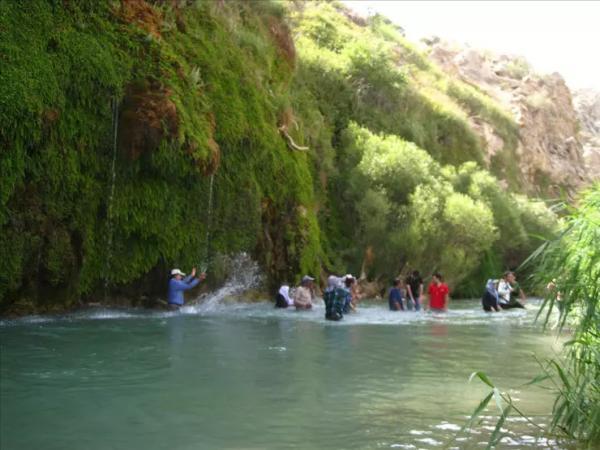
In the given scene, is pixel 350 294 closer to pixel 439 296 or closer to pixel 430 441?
pixel 439 296

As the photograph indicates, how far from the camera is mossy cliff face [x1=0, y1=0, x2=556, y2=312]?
18594mm

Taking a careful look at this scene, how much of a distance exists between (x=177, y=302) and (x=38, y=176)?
16.7ft

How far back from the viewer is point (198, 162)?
21875mm

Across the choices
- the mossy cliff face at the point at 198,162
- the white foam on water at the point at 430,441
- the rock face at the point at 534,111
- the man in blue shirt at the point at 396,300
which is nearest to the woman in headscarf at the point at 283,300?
the mossy cliff face at the point at 198,162

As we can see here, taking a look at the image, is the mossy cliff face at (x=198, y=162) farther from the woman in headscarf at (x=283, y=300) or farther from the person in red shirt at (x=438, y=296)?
the person in red shirt at (x=438, y=296)

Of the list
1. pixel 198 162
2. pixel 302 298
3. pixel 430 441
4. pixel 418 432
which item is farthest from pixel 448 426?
pixel 302 298

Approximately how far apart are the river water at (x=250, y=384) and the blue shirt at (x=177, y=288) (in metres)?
2.09

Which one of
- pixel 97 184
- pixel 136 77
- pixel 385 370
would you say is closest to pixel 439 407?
pixel 385 370

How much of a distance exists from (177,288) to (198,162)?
3.48m

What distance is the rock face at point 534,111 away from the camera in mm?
65625

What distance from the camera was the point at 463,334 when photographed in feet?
61.2

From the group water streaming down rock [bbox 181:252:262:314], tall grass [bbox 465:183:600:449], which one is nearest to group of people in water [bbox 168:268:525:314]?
water streaming down rock [bbox 181:252:262:314]

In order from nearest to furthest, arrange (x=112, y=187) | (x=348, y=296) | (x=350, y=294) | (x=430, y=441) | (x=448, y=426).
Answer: (x=430, y=441), (x=448, y=426), (x=112, y=187), (x=348, y=296), (x=350, y=294)

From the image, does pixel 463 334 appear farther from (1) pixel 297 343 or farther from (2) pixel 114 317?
(2) pixel 114 317
